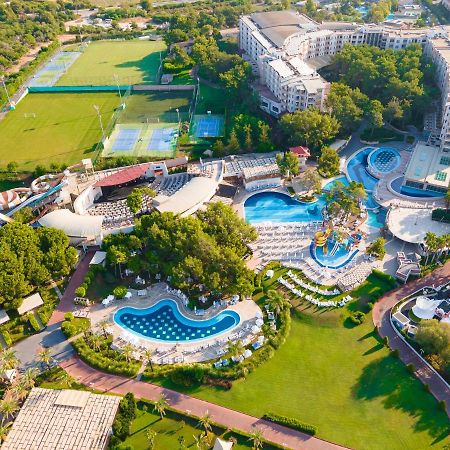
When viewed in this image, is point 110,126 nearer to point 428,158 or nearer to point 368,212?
point 368,212

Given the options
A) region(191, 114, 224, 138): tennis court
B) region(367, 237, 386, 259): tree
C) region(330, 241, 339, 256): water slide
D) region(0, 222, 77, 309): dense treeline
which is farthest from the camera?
region(191, 114, 224, 138): tennis court

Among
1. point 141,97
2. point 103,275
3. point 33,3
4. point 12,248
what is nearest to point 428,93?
point 141,97

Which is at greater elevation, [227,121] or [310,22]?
[310,22]

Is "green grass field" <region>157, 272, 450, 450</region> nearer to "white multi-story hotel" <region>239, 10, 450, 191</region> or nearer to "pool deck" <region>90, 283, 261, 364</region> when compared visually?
"pool deck" <region>90, 283, 261, 364</region>

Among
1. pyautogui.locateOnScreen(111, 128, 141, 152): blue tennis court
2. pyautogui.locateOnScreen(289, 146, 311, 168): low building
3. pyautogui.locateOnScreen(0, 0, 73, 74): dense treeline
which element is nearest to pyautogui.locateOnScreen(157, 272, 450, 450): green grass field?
pyautogui.locateOnScreen(289, 146, 311, 168): low building

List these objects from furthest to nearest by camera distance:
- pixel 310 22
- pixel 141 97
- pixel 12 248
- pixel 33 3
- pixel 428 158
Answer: pixel 33 3 < pixel 310 22 < pixel 141 97 < pixel 428 158 < pixel 12 248

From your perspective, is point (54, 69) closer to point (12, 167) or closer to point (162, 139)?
point (162, 139)

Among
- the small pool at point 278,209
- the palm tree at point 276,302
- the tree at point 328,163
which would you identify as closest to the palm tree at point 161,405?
the palm tree at point 276,302
